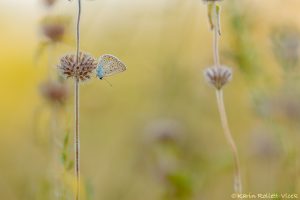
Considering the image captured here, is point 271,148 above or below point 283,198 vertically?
above

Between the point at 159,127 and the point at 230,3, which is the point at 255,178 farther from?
the point at 230,3

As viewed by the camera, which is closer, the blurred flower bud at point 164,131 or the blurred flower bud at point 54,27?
the blurred flower bud at point 54,27

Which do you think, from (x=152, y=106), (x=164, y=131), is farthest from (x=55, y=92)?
(x=152, y=106)

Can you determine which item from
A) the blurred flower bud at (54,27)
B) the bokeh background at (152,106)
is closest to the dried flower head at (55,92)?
the bokeh background at (152,106)

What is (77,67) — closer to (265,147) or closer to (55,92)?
(55,92)

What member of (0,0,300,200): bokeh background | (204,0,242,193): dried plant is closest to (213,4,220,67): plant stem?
(204,0,242,193): dried plant

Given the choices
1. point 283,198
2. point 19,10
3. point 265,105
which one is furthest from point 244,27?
point 19,10

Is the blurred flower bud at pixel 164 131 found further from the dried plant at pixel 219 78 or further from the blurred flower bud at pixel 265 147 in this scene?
the dried plant at pixel 219 78
